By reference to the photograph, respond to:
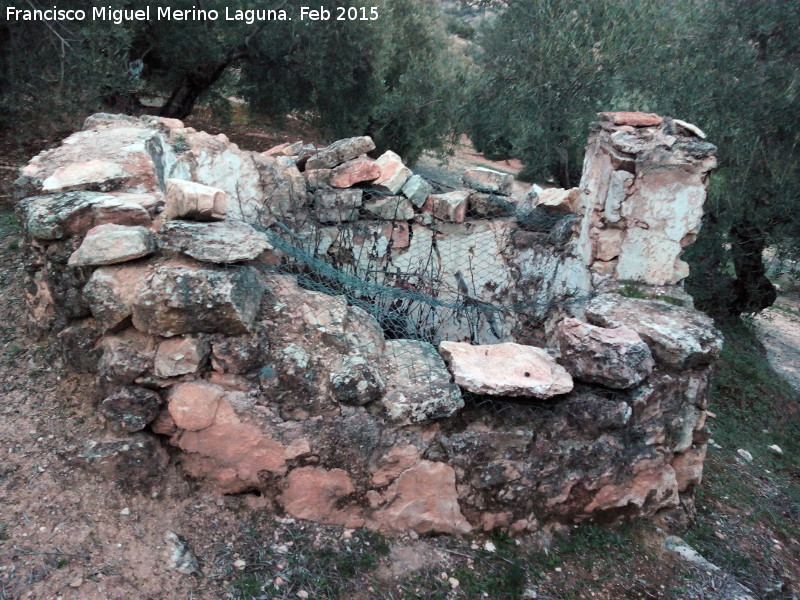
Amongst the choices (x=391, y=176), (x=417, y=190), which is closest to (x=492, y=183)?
(x=417, y=190)

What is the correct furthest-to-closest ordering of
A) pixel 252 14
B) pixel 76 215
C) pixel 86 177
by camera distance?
pixel 252 14
pixel 86 177
pixel 76 215

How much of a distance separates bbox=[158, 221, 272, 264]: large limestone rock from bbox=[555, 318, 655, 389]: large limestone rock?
5.50 feet

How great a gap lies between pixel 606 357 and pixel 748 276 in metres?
5.48

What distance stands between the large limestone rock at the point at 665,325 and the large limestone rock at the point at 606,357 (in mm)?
151

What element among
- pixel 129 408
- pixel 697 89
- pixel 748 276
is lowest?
pixel 748 276

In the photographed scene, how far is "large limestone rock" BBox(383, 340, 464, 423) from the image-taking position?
2977 millimetres

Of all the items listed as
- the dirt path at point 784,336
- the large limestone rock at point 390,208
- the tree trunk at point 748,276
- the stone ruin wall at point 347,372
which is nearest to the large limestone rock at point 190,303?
the stone ruin wall at point 347,372

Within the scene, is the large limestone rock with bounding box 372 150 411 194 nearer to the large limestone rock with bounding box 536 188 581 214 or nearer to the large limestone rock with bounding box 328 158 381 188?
the large limestone rock with bounding box 328 158 381 188

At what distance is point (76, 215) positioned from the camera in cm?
324

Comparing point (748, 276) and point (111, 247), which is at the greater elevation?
point (111, 247)

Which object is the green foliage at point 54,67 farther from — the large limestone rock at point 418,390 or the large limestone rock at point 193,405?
the large limestone rock at point 418,390

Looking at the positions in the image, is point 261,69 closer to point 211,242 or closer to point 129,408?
point 211,242

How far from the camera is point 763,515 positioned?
4000 millimetres

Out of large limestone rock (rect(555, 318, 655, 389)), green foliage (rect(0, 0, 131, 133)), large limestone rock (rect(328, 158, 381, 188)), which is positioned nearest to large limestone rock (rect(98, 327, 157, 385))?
large limestone rock (rect(555, 318, 655, 389))
